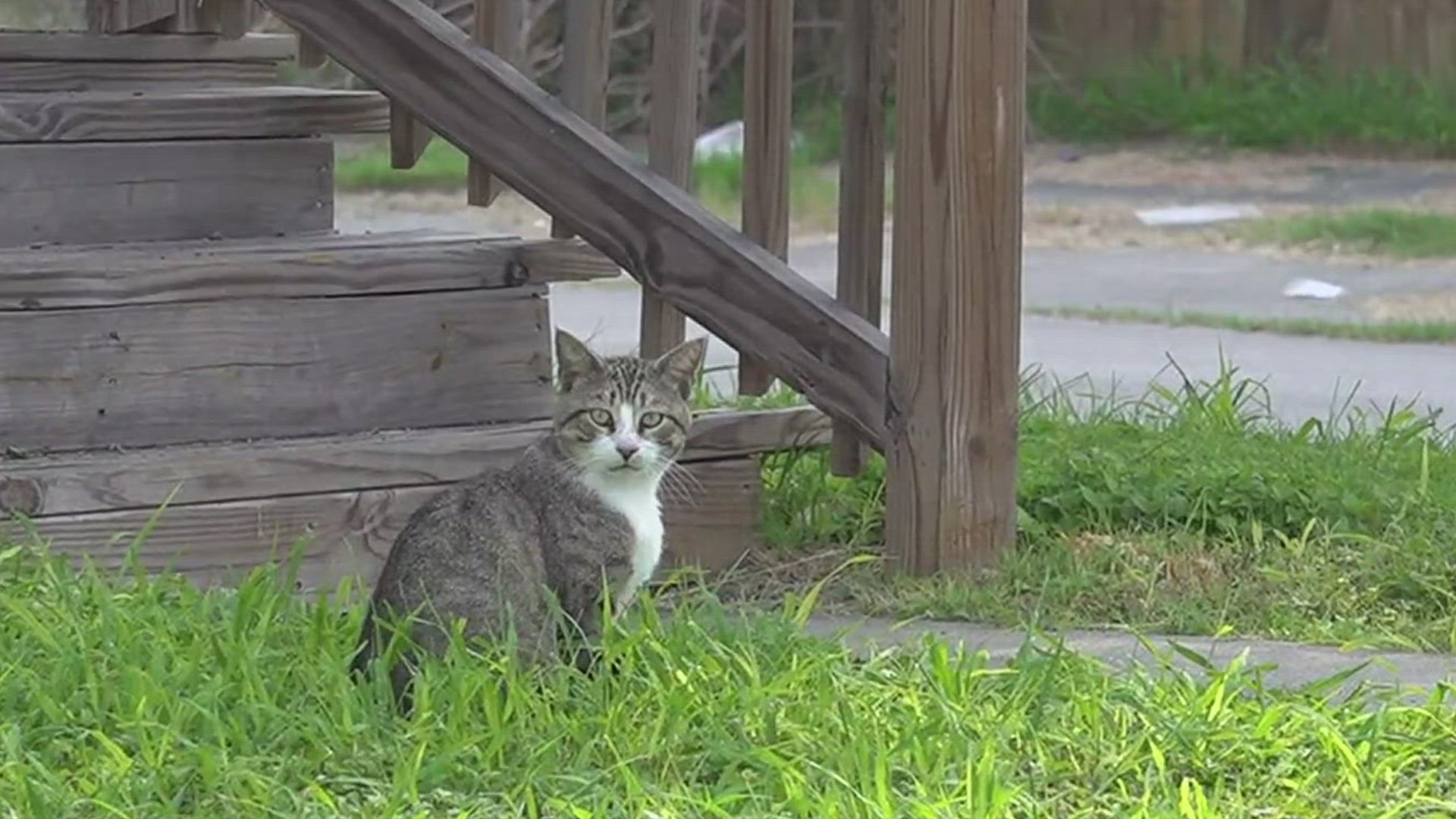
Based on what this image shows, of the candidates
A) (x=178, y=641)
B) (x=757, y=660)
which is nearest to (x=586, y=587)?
(x=757, y=660)

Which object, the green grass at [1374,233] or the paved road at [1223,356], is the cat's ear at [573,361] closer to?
the paved road at [1223,356]

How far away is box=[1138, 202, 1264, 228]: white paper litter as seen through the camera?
528 inches

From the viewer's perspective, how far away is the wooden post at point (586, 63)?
5492 mm

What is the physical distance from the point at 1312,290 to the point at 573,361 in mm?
7149

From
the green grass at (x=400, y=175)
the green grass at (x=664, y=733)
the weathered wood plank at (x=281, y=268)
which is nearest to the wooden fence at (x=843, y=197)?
the weathered wood plank at (x=281, y=268)

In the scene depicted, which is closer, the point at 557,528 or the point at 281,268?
the point at 557,528

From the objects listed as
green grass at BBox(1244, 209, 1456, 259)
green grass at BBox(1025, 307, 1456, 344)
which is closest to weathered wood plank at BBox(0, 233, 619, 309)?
green grass at BBox(1025, 307, 1456, 344)

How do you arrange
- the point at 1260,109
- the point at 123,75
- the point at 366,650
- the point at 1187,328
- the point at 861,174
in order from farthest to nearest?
the point at 1260,109
the point at 1187,328
the point at 123,75
the point at 861,174
the point at 366,650

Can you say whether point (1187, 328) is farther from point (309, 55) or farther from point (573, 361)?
point (573, 361)

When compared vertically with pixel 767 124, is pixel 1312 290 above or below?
below

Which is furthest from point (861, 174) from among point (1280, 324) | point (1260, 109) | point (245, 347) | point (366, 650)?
point (1260, 109)

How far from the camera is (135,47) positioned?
6.51m

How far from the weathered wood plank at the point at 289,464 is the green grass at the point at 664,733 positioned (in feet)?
1.72

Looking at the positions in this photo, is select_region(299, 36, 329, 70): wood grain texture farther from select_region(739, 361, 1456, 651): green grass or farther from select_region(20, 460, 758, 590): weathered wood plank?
select_region(739, 361, 1456, 651): green grass
